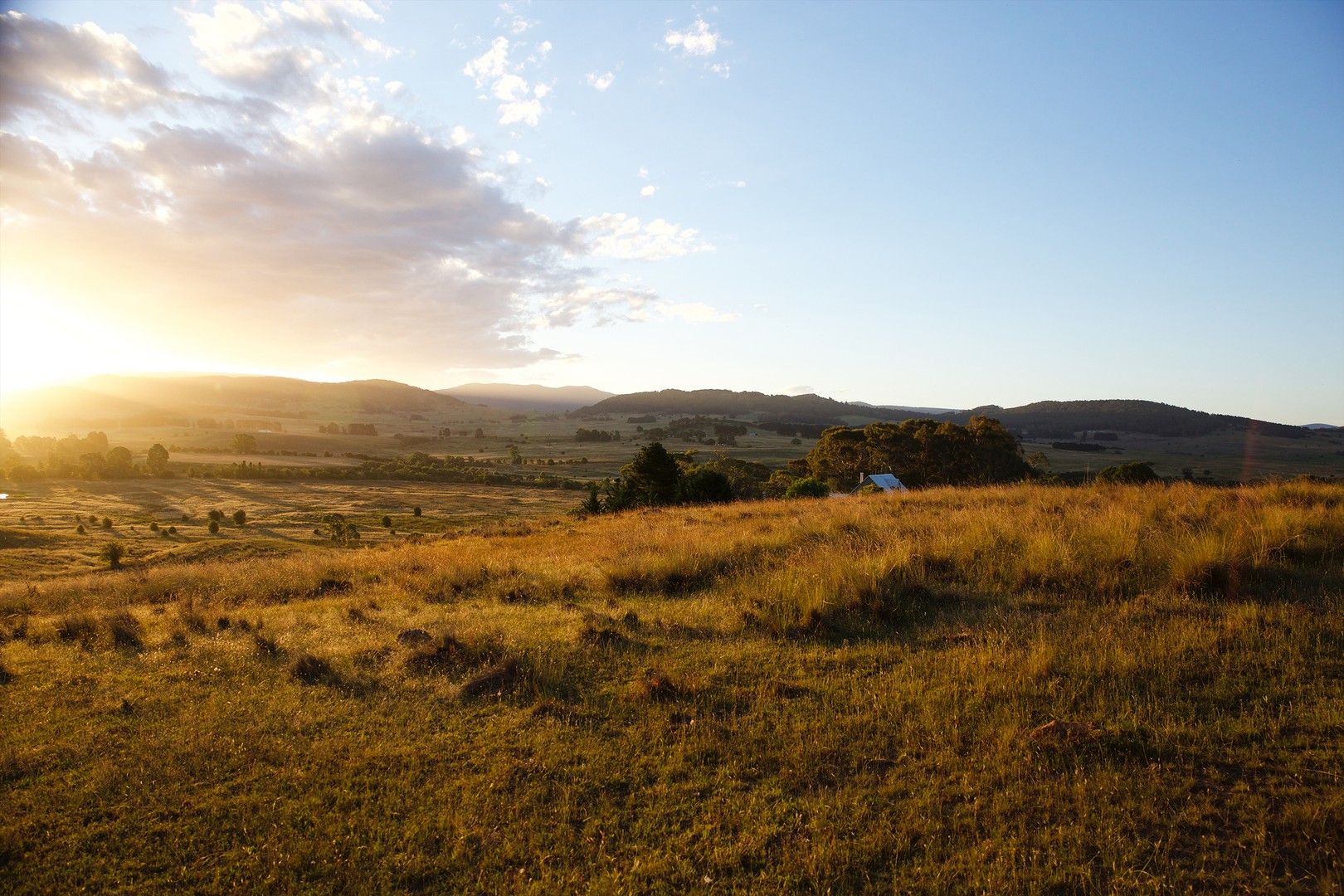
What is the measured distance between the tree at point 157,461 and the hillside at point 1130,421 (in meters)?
144

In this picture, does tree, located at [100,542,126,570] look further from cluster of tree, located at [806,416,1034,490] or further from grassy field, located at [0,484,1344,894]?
cluster of tree, located at [806,416,1034,490]

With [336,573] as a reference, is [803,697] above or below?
above

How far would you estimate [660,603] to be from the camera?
1037cm

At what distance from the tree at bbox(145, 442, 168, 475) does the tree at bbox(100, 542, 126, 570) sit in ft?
218

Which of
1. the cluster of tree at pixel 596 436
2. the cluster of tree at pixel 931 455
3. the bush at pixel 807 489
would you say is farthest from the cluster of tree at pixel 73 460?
the cluster of tree at pixel 931 455

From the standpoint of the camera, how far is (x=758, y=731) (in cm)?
584

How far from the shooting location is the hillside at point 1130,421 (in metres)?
134

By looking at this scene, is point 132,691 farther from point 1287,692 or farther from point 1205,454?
point 1205,454

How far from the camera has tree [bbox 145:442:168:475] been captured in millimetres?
94750

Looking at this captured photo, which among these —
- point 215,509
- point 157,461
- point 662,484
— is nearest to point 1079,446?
point 662,484

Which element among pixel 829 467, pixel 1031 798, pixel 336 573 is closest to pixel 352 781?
pixel 1031 798

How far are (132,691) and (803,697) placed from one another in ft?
26.7

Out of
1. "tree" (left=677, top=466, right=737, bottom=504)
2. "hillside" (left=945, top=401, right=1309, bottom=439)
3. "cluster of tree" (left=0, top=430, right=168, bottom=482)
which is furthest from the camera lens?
"hillside" (left=945, top=401, right=1309, bottom=439)

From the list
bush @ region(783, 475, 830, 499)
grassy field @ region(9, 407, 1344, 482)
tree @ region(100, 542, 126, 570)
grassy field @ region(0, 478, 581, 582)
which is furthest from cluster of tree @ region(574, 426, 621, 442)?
tree @ region(100, 542, 126, 570)
